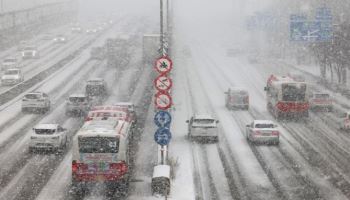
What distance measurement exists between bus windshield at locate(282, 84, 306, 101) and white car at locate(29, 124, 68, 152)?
65.0 feet

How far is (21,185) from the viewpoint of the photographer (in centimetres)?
3209

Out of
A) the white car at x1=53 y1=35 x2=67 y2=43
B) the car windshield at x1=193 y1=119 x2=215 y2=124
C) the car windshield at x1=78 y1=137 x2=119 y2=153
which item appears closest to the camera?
the car windshield at x1=78 y1=137 x2=119 y2=153

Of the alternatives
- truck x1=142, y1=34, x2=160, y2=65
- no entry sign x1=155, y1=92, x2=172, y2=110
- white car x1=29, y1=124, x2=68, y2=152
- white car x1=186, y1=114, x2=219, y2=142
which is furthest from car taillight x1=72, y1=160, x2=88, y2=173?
truck x1=142, y1=34, x2=160, y2=65

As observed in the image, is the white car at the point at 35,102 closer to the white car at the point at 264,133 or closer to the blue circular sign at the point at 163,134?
the white car at the point at 264,133

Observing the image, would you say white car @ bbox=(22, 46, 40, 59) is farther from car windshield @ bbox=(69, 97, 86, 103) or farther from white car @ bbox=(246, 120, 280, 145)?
white car @ bbox=(246, 120, 280, 145)

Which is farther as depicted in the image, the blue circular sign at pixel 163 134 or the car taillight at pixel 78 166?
the car taillight at pixel 78 166

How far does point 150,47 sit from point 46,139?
4854 cm

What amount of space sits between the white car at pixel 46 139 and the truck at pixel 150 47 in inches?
1812

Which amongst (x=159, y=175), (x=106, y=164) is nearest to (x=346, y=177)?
(x=159, y=175)

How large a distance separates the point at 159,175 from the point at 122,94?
36.6 metres

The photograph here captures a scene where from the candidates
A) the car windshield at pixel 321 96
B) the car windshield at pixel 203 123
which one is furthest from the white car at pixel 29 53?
the car windshield at pixel 203 123

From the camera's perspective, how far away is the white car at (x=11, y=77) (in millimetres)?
72062

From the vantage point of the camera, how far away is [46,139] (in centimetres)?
3956

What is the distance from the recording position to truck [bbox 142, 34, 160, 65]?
280ft
